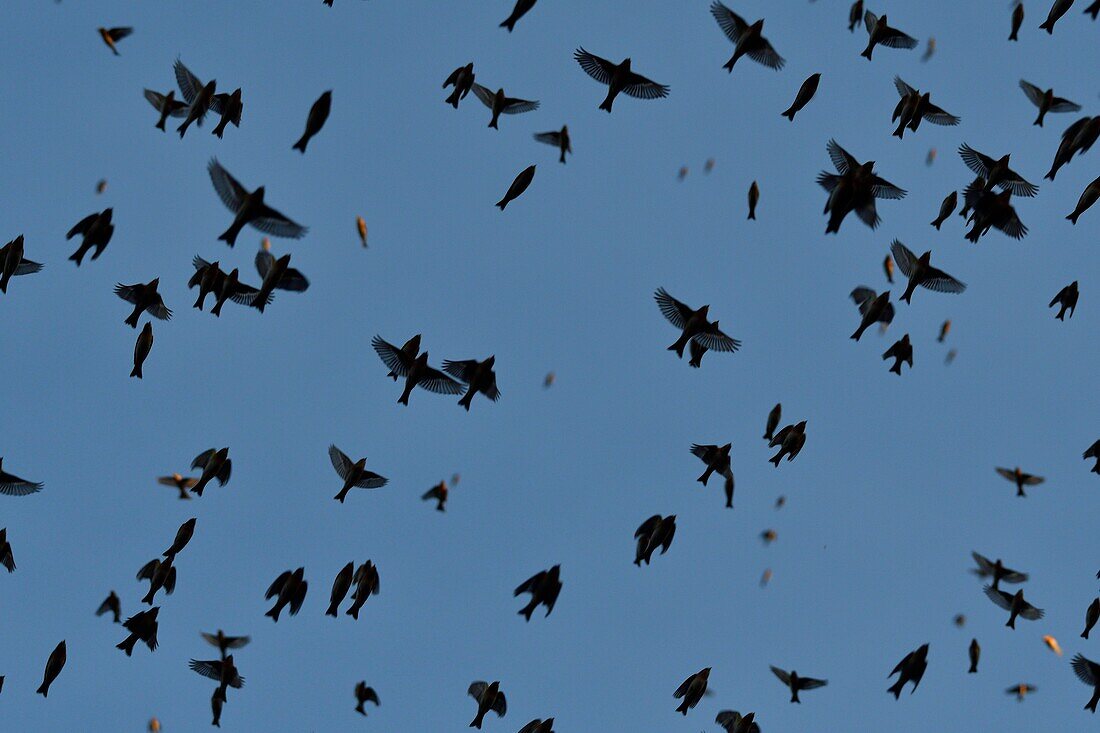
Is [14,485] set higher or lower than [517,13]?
lower

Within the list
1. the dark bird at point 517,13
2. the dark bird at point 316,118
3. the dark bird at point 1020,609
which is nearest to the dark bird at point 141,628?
the dark bird at point 316,118

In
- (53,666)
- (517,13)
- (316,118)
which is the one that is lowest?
(53,666)

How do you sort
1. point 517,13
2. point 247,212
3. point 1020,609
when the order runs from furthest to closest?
point 1020,609 → point 517,13 → point 247,212

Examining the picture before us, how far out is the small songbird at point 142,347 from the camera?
2402cm

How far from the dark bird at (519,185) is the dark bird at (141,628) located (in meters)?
8.90

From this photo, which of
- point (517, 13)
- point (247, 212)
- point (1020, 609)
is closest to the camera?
point (247, 212)

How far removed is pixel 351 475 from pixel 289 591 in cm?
236

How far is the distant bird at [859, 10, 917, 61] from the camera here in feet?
87.7

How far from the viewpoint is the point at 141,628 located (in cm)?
2323

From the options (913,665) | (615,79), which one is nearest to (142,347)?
(615,79)

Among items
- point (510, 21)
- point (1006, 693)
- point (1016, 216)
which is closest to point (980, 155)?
point (1016, 216)

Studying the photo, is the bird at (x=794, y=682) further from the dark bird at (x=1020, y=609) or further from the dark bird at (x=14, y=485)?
the dark bird at (x=14, y=485)

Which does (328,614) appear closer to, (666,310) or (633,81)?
(666,310)

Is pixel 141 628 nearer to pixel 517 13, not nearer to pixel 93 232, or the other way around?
pixel 93 232
